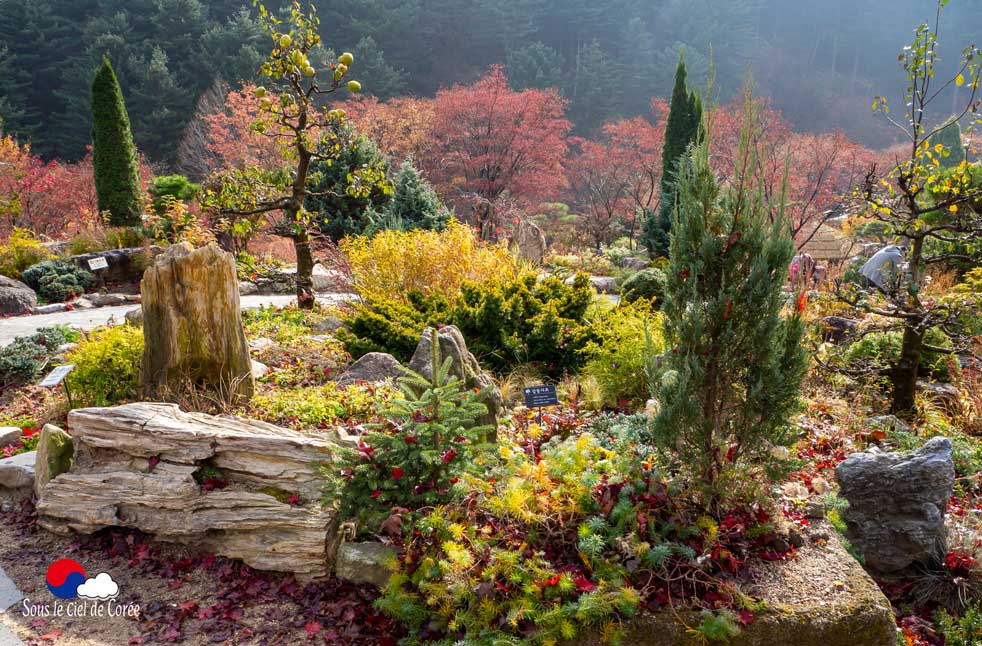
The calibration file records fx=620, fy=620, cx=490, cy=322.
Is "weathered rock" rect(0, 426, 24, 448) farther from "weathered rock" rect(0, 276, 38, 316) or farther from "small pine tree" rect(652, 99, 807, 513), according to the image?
"weathered rock" rect(0, 276, 38, 316)

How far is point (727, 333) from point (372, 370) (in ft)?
11.0

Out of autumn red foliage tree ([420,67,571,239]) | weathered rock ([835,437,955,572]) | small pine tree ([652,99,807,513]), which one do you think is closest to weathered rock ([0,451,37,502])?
small pine tree ([652,99,807,513])

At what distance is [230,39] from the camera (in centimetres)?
2573

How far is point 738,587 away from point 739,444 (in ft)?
2.14

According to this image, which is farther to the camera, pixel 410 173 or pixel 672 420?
pixel 410 173

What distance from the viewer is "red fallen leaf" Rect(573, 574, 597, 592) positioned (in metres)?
2.64

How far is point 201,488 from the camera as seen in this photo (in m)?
3.56

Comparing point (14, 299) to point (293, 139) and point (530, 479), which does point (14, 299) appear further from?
point (530, 479)

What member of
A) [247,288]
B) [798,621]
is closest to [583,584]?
[798,621]

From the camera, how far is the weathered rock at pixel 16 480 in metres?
4.26

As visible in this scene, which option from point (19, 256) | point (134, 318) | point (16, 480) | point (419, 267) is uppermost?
point (419, 267)

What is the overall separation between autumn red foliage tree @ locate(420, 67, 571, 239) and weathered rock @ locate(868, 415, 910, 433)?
1468cm

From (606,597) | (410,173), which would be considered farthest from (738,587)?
(410,173)

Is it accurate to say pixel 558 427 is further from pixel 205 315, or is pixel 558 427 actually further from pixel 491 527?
pixel 205 315
